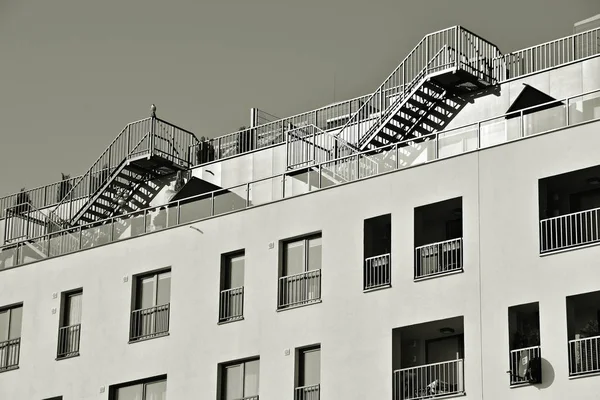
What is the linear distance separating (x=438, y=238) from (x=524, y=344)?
5.95 meters

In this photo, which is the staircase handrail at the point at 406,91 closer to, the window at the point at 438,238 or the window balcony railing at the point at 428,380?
the window at the point at 438,238

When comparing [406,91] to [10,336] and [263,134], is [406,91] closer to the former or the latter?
[263,134]

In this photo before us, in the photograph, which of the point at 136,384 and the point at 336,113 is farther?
the point at 336,113

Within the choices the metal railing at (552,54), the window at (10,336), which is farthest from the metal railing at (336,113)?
the window at (10,336)

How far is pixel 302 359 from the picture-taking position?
4894 centimetres

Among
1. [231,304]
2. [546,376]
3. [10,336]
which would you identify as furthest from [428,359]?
[10,336]

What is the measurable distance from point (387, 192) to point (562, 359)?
923 cm

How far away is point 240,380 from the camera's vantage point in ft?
165

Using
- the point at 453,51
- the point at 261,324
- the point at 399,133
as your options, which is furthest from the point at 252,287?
the point at 453,51

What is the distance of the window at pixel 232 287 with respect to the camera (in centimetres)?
5141

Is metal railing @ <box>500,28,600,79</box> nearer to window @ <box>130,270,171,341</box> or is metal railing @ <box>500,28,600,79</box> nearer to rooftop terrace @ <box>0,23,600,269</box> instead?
rooftop terrace @ <box>0,23,600,269</box>

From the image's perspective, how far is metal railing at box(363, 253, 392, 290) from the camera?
47.6 m

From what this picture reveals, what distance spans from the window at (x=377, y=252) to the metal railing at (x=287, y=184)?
6.01ft

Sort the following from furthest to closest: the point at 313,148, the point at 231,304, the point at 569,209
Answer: the point at 313,148
the point at 231,304
the point at 569,209
